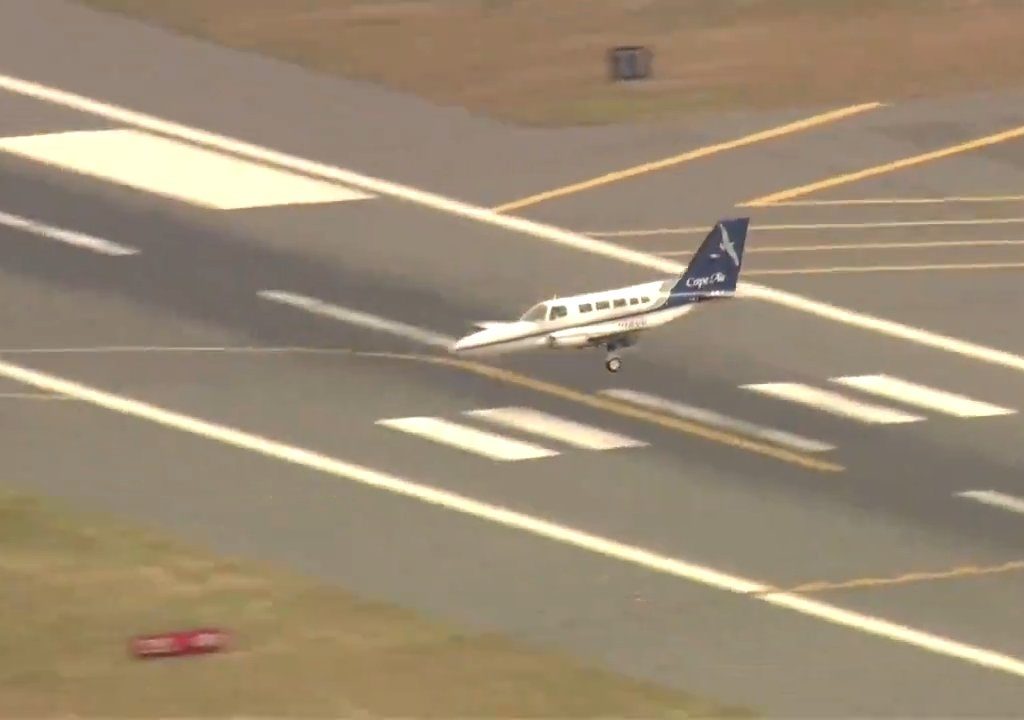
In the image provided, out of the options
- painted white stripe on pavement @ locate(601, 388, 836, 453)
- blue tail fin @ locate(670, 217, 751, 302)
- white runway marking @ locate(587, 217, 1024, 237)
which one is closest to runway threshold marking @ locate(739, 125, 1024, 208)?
white runway marking @ locate(587, 217, 1024, 237)

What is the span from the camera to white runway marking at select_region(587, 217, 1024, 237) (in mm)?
84000

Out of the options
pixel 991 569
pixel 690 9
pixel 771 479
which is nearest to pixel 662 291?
pixel 771 479

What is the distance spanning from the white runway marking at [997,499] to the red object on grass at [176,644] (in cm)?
2025

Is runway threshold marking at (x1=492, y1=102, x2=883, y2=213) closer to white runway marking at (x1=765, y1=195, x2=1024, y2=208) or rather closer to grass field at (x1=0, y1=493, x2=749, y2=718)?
white runway marking at (x1=765, y1=195, x2=1024, y2=208)

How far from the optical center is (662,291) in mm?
73125

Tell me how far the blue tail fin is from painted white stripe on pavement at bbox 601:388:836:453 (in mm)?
2828

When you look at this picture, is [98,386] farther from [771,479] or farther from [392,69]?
[392,69]

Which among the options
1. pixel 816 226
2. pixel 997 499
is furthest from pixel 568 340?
pixel 816 226

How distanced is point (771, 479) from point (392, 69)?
32.4m

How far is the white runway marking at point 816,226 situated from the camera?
8400 centimetres

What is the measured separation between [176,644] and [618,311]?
18873 millimetres

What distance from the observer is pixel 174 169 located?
88125 mm

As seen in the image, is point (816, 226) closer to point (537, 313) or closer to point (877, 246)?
point (877, 246)

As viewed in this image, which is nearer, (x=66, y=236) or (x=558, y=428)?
(x=558, y=428)
